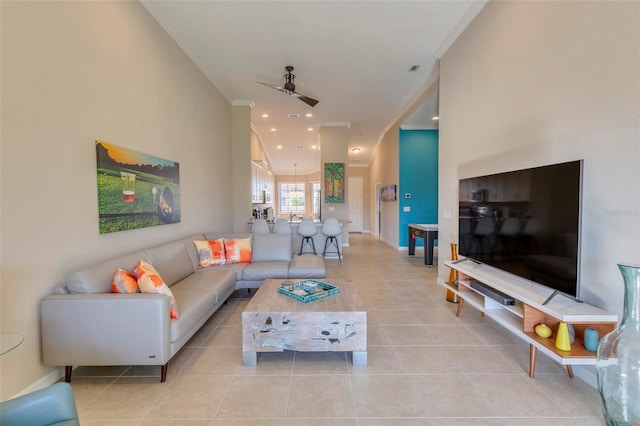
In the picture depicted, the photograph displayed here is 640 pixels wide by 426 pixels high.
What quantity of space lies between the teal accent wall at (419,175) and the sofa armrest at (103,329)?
6.34 meters

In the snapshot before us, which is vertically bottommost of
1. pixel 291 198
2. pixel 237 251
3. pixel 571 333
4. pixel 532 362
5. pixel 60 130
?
pixel 532 362

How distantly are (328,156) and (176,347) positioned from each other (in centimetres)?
599

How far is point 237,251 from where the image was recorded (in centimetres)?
399

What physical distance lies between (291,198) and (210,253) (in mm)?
9617

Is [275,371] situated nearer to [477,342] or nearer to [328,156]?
[477,342]

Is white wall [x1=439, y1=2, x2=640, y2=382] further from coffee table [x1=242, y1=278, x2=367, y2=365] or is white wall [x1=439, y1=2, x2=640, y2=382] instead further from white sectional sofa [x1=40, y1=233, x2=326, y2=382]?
white sectional sofa [x1=40, y1=233, x2=326, y2=382]

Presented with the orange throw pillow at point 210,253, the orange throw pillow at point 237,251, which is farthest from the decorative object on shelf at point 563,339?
the orange throw pillow at point 210,253

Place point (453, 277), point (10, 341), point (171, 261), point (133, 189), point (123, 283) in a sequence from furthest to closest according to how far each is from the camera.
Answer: point (453, 277), point (171, 261), point (133, 189), point (123, 283), point (10, 341)

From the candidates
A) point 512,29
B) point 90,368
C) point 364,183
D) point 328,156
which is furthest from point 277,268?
point 364,183

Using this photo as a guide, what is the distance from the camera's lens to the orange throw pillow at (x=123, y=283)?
6.99ft

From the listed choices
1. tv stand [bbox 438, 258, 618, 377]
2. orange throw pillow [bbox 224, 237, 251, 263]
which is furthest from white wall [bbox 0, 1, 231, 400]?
tv stand [bbox 438, 258, 618, 377]

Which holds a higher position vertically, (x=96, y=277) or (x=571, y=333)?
(x=96, y=277)

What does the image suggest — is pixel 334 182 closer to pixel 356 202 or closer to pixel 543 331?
pixel 356 202

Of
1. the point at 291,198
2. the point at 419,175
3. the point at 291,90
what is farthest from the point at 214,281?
the point at 291,198
